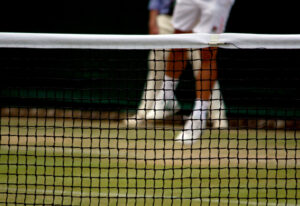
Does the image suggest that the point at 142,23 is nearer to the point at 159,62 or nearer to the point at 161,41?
the point at 159,62

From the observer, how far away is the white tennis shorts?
18.5ft

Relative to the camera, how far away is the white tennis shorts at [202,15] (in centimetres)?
563

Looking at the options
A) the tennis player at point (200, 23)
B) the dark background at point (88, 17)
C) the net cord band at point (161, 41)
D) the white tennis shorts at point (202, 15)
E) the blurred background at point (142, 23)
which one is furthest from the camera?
the dark background at point (88, 17)

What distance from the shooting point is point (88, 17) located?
8125mm

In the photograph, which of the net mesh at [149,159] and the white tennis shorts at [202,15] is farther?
the white tennis shorts at [202,15]

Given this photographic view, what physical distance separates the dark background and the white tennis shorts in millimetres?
1833

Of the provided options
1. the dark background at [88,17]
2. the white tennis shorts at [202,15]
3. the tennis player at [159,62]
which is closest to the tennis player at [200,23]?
the white tennis shorts at [202,15]

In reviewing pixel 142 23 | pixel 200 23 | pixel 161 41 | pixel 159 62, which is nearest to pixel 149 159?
pixel 161 41

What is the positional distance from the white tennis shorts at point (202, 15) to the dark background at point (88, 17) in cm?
183

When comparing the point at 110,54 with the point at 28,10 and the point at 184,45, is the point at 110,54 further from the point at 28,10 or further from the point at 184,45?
the point at 184,45

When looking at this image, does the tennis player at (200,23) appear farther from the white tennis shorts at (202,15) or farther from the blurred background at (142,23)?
the blurred background at (142,23)

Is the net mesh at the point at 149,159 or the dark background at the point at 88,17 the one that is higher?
the net mesh at the point at 149,159

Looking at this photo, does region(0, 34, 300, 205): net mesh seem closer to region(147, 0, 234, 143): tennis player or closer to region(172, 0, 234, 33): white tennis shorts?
region(147, 0, 234, 143): tennis player

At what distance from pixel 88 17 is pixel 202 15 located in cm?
275
